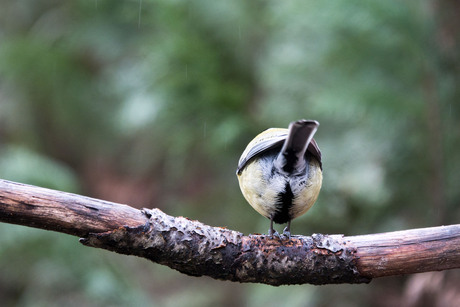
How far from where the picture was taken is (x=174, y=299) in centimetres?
530

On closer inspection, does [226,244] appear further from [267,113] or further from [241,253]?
[267,113]

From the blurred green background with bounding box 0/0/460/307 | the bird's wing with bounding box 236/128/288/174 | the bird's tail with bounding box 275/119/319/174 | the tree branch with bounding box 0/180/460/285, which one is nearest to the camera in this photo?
the tree branch with bounding box 0/180/460/285

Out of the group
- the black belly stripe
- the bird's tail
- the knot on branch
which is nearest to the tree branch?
the knot on branch

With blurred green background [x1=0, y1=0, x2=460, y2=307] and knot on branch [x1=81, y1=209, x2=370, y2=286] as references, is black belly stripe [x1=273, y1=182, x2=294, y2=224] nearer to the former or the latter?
knot on branch [x1=81, y1=209, x2=370, y2=286]

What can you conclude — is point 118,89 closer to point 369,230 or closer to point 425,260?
point 369,230

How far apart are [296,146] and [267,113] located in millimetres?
1926

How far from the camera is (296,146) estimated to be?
6.06 feet

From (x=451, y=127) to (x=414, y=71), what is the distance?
0.44m

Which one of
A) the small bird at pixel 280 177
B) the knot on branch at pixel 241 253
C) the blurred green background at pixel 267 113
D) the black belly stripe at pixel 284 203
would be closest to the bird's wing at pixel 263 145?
the small bird at pixel 280 177

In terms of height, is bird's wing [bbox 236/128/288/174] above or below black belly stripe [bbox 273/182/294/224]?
above

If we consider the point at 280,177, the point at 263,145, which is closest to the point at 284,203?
the point at 280,177

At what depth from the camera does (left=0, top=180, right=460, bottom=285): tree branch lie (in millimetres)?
1618

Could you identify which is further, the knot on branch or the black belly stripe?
the black belly stripe

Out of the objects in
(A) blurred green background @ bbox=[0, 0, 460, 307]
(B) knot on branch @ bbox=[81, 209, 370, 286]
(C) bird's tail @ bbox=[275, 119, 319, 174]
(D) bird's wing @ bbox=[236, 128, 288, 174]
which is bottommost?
(B) knot on branch @ bbox=[81, 209, 370, 286]
